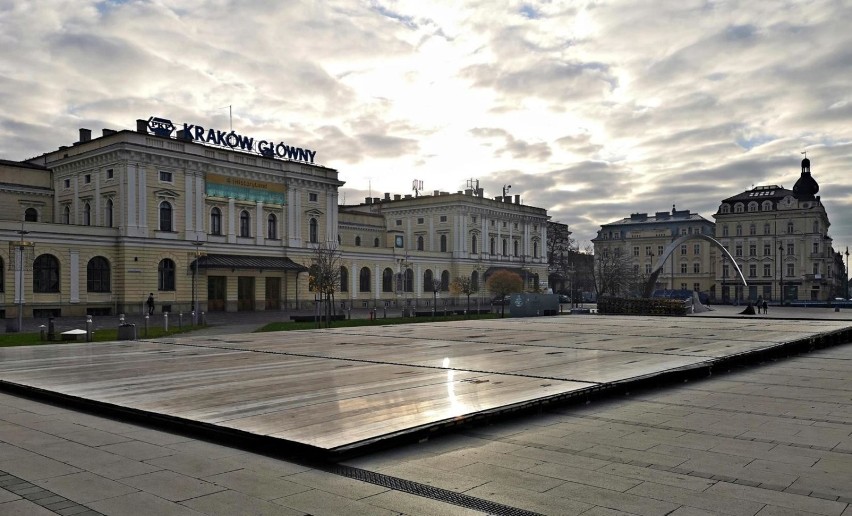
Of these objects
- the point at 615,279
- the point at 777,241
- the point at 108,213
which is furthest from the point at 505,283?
the point at 777,241

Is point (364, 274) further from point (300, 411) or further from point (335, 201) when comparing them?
point (300, 411)

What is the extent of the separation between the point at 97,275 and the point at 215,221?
1208 centimetres

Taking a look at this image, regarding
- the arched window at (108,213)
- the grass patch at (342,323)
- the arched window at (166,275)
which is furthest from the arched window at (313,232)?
the grass patch at (342,323)

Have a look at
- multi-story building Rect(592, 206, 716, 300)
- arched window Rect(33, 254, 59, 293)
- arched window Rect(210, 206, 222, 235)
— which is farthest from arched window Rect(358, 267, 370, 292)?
multi-story building Rect(592, 206, 716, 300)

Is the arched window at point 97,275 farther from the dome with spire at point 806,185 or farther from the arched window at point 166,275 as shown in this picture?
the dome with spire at point 806,185

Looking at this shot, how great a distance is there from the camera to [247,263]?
62.4m

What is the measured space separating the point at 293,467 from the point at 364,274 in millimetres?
70359

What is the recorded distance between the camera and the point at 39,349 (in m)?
25.5

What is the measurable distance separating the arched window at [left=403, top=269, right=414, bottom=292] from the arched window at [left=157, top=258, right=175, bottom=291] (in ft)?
108

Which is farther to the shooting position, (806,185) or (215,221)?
(806,185)

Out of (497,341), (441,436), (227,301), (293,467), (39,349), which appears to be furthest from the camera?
(227,301)

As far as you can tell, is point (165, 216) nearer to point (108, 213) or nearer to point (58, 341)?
point (108, 213)

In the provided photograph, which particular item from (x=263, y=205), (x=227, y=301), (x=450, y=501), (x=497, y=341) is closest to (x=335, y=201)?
(x=263, y=205)

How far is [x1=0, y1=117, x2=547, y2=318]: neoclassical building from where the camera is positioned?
51.7 metres
